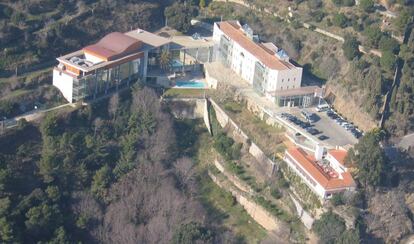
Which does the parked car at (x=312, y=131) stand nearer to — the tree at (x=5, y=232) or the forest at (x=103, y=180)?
the forest at (x=103, y=180)

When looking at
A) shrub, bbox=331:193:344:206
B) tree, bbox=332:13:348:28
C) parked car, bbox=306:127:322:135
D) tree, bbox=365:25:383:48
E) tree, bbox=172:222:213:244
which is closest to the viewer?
tree, bbox=172:222:213:244

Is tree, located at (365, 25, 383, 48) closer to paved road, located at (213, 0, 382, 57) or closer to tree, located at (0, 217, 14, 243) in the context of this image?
paved road, located at (213, 0, 382, 57)

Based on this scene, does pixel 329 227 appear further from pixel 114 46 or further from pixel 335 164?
pixel 114 46

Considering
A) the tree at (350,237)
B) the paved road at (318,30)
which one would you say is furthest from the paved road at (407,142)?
the tree at (350,237)

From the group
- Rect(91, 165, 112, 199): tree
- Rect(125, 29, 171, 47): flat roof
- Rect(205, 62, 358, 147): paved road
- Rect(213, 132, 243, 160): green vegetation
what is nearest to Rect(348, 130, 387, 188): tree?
Rect(205, 62, 358, 147): paved road

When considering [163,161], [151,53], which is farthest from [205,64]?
[163,161]

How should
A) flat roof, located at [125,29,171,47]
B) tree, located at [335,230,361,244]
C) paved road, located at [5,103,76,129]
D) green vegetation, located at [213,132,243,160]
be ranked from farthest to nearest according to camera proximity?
flat roof, located at [125,29,171,47] → green vegetation, located at [213,132,243,160] → paved road, located at [5,103,76,129] → tree, located at [335,230,361,244]
